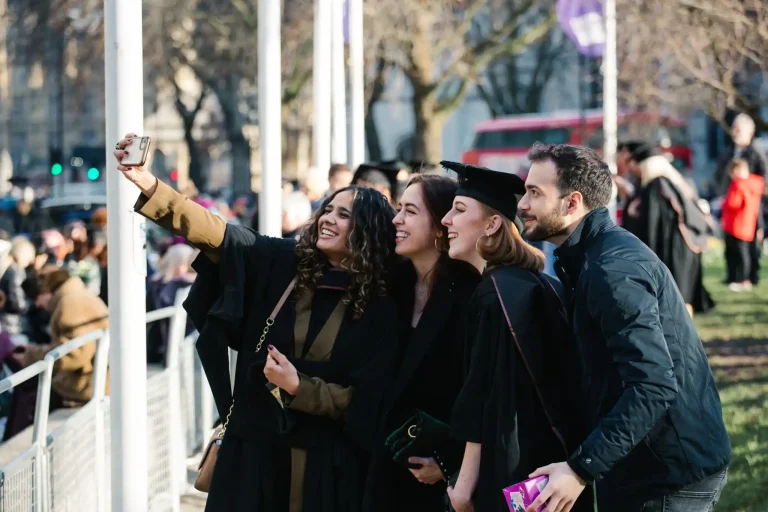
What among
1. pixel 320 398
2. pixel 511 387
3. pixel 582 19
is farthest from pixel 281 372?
pixel 582 19

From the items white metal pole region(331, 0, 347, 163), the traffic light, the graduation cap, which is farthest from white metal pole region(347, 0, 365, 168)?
the traffic light

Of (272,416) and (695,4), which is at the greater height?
(695,4)

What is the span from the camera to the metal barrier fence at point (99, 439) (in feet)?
17.5

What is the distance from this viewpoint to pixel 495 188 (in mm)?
4508

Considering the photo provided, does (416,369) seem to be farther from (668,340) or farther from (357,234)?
(668,340)

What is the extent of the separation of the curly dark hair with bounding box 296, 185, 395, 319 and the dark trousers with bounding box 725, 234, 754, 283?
46.1 feet

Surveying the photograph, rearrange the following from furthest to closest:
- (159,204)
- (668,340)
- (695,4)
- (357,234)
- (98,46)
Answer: (98,46)
(695,4)
(357,234)
(159,204)
(668,340)

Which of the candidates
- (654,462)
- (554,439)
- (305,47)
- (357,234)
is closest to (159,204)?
(357,234)

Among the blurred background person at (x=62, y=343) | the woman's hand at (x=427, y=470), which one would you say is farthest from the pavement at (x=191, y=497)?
the woman's hand at (x=427, y=470)

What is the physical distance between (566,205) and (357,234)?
3.26 feet

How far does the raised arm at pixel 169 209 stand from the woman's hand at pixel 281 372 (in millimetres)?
448

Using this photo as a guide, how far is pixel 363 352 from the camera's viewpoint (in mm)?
4855

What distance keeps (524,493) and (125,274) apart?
1882 millimetres

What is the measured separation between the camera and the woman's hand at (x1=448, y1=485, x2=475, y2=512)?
4215 mm
